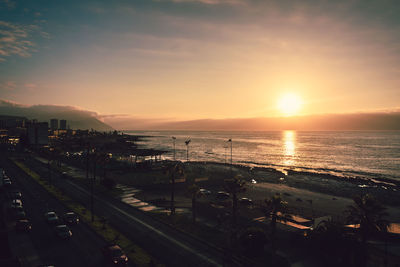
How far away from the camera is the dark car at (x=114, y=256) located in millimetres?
28330

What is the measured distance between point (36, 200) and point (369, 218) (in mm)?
60166

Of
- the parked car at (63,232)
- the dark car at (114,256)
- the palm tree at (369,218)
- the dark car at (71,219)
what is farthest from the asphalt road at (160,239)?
the palm tree at (369,218)

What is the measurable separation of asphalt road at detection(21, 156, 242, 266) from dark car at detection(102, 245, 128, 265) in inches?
165

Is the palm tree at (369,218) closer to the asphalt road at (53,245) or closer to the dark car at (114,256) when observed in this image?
the dark car at (114,256)

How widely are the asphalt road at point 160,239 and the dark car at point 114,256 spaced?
13.7 feet

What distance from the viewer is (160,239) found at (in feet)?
118

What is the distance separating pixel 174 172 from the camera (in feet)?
170

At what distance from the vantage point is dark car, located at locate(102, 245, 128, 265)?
92.9ft

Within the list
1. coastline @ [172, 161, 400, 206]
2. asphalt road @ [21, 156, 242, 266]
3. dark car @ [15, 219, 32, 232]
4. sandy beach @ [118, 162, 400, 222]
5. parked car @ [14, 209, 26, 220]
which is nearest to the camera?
asphalt road @ [21, 156, 242, 266]

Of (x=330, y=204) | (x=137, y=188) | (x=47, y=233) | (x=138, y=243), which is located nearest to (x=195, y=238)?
(x=138, y=243)

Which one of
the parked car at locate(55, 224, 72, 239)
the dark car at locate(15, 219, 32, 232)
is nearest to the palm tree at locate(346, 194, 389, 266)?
the parked car at locate(55, 224, 72, 239)

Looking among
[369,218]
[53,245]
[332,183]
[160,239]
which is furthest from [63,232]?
[332,183]

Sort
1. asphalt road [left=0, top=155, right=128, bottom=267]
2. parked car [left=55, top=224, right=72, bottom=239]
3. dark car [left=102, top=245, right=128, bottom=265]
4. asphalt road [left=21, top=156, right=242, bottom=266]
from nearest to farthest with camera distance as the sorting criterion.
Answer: dark car [left=102, top=245, right=128, bottom=265] → asphalt road [left=0, top=155, right=128, bottom=267] → asphalt road [left=21, top=156, right=242, bottom=266] → parked car [left=55, top=224, right=72, bottom=239]

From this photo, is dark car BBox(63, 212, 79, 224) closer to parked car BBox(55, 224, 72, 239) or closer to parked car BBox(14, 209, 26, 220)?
parked car BBox(55, 224, 72, 239)
